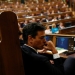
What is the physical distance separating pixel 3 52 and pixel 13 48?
7 cm

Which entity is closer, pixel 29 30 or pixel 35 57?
pixel 35 57

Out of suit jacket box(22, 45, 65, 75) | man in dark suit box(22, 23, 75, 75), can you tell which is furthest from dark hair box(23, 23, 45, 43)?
suit jacket box(22, 45, 65, 75)

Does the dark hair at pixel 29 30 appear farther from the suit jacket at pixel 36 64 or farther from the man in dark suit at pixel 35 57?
the suit jacket at pixel 36 64

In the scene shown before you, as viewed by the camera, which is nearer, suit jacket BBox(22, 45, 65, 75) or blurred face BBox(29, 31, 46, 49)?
suit jacket BBox(22, 45, 65, 75)

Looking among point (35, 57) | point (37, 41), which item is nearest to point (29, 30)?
point (37, 41)

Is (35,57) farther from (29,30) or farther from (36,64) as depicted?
(29,30)

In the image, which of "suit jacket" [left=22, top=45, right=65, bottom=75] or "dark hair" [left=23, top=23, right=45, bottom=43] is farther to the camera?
"dark hair" [left=23, top=23, right=45, bottom=43]

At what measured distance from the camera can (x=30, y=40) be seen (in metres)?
1.53

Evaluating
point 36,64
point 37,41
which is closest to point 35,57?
point 36,64

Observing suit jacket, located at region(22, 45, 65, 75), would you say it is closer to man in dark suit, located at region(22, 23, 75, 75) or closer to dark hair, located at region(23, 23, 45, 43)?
man in dark suit, located at region(22, 23, 75, 75)

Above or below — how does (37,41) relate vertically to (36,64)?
above

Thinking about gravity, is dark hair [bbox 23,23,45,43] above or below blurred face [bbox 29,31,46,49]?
above

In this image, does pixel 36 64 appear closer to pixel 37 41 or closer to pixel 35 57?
pixel 35 57

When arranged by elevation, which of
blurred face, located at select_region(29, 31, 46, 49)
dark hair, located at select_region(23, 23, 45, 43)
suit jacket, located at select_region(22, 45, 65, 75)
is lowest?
suit jacket, located at select_region(22, 45, 65, 75)
